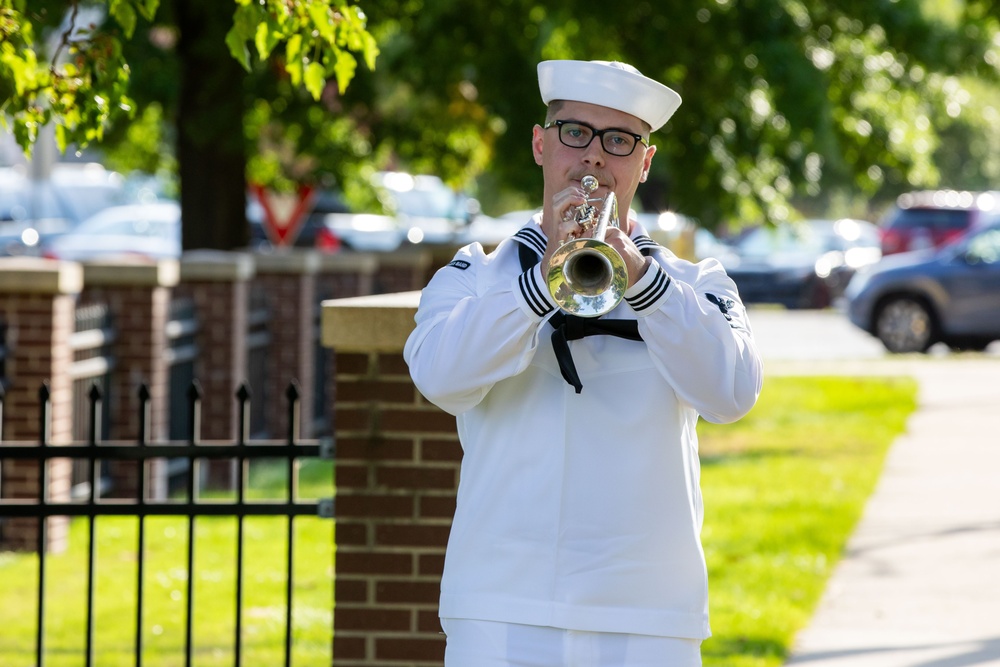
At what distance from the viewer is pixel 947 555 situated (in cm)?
790

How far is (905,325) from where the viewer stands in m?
19.9

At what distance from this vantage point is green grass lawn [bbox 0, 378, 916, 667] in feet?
20.5

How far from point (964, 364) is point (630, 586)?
1557cm

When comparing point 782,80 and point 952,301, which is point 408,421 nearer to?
point 782,80

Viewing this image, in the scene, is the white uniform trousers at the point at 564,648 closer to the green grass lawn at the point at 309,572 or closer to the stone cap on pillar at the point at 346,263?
the green grass lawn at the point at 309,572

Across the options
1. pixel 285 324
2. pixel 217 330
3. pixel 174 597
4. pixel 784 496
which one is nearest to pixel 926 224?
pixel 285 324

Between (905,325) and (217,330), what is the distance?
1187 centimetres

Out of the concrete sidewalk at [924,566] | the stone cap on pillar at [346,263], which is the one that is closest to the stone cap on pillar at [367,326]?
the concrete sidewalk at [924,566]

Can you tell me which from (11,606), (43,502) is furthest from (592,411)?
(11,606)

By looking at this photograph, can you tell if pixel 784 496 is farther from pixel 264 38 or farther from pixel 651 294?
pixel 651 294

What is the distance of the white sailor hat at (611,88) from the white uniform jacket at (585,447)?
0.28 metres

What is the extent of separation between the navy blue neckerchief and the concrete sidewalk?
3315 mm

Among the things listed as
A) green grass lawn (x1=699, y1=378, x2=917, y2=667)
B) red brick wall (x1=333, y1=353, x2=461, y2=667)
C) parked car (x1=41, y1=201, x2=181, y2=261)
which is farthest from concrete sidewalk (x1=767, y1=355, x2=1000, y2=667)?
parked car (x1=41, y1=201, x2=181, y2=261)

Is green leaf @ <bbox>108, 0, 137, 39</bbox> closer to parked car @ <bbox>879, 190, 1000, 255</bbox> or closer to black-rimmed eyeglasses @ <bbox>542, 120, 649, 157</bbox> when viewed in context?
black-rimmed eyeglasses @ <bbox>542, 120, 649, 157</bbox>
